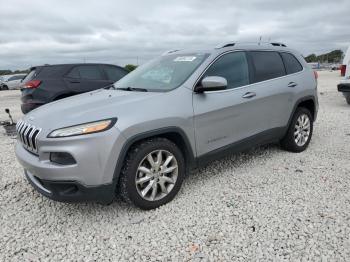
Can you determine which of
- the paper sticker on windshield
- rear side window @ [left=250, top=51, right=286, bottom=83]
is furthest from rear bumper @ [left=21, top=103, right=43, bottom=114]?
rear side window @ [left=250, top=51, right=286, bottom=83]

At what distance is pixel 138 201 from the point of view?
3215mm

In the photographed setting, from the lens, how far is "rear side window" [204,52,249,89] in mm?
3868

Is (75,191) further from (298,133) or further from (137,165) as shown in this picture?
(298,133)

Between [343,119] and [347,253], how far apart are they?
5.94m

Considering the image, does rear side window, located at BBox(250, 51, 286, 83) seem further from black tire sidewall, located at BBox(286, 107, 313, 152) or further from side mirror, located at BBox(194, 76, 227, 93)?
side mirror, located at BBox(194, 76, 227, 93)

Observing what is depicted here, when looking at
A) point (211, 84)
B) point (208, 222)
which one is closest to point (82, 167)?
point (208, 222)

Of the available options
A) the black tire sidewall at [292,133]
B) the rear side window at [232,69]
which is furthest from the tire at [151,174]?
the black tire sidewall at [292,133]

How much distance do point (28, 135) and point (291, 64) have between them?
3915mm

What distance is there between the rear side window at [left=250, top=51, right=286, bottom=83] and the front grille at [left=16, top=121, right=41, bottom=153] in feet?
9.17

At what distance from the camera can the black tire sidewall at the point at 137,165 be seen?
3.09 m

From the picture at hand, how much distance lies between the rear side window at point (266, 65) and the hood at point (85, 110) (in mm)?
1686

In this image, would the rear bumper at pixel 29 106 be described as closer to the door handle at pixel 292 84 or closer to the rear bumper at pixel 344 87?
the door handle at pixel 292 84

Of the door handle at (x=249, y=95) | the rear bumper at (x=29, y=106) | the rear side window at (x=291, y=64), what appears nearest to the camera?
the door handle at (x=249, y=95)

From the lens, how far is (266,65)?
180 inches
